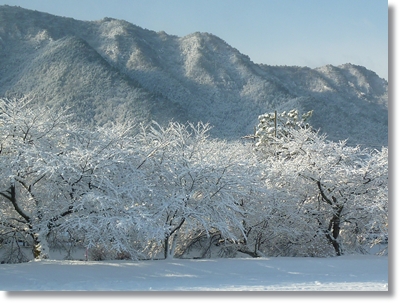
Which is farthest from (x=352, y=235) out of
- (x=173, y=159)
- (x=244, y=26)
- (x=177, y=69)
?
(x=177, y=69)

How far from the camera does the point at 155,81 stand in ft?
75.4

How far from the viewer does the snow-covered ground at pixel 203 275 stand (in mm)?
5406

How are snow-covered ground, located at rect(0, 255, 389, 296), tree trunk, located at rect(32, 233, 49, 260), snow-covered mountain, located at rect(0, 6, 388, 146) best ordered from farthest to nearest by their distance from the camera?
snow-covered mountain, located at rect(0, 6, 388, 146)
tree trunk, located at rect(32, 233, 49, 260)
snow-covered ground, located at rect(0, 255, 389, 296)

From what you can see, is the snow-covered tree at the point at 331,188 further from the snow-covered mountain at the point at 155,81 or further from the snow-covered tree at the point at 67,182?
the snow-covered tree at the point at 67,182

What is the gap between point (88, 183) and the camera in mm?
7527

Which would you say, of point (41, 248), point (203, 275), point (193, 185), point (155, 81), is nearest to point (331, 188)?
point (193, 185)

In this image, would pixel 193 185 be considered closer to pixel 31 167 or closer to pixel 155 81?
pixel 31 167

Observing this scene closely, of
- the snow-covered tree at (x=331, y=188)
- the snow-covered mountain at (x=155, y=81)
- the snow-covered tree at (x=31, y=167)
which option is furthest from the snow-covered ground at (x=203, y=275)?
the snow-covered mountain at (x=155, y=81)

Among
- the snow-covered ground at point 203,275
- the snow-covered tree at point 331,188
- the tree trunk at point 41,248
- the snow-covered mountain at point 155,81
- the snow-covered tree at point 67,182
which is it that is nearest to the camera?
the snow-covered ground at point 203,275

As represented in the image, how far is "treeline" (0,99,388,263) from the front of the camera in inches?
285

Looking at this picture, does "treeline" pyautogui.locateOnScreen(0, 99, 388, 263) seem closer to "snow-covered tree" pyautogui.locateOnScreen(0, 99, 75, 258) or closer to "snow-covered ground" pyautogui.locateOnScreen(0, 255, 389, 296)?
"snow-covered tree" pyautogui.locateOnScreen(0, 99, 75, 258)

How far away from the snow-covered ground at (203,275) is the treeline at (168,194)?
1.67ft

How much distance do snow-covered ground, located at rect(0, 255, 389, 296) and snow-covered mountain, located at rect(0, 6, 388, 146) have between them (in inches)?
192

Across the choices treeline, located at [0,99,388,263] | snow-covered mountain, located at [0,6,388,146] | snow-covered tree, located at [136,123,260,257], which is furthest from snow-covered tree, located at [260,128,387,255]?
snow-covered tree, located at [136,123,260,257]
